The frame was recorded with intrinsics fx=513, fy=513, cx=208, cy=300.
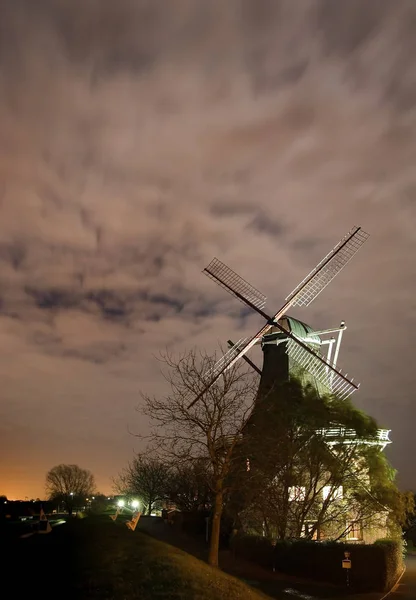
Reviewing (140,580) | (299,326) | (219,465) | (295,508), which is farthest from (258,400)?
A: (299,326)

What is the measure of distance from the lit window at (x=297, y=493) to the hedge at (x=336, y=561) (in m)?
3.11

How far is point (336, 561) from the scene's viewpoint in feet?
93.5

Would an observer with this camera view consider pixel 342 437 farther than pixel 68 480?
No

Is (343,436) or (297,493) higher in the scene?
(343,436)

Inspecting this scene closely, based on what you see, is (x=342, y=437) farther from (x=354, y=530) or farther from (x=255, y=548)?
(x=255, y=548)

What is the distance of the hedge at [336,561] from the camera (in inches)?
1091

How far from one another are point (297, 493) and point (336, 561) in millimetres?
5501

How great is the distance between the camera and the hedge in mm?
27719

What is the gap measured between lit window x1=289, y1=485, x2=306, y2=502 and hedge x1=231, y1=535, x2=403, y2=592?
10.2 feet

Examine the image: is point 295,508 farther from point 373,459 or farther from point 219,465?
point 219,465

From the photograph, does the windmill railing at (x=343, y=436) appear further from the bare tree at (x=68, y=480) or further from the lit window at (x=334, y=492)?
the bare tree at (x=68, y=480)

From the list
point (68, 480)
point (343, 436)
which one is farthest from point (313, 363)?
point (68, 480)

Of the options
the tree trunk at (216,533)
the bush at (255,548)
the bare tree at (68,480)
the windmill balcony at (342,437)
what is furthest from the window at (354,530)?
the bare tree at (68,480)

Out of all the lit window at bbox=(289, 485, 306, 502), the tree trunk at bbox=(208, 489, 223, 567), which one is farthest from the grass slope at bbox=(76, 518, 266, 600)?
the lit window at bbox=(289, 485, 306, 502)
